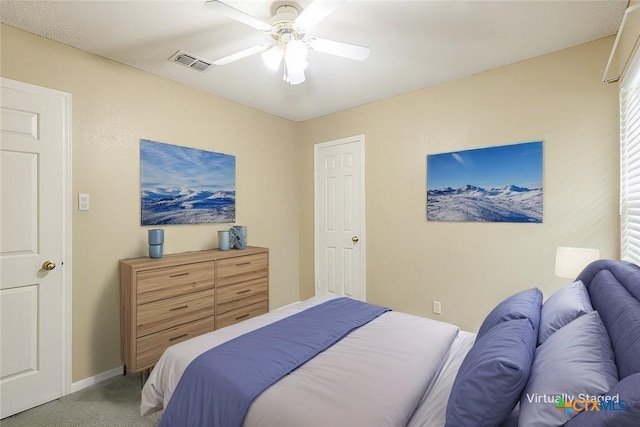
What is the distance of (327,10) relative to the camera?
156cm

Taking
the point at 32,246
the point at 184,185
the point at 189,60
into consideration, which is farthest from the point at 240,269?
the point at 189,60

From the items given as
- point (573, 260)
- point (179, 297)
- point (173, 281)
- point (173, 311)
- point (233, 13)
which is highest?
point (233, 13)

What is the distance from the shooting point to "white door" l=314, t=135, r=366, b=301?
145 inches

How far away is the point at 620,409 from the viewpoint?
2.19 feet

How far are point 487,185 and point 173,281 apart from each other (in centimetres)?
283

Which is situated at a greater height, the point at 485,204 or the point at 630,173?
the point at 630,173

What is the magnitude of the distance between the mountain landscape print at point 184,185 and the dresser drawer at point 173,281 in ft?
1.86

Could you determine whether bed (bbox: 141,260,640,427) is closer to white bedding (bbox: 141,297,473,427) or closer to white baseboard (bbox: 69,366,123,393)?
white bedding (bbox: 141,297,473,427)

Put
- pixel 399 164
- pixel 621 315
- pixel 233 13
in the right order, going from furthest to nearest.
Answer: pixel 399 164, pixel 233 13, pixel 621 315

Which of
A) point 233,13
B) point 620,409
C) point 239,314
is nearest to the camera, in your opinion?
point 620,409

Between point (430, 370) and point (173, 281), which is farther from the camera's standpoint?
point (173, 281)

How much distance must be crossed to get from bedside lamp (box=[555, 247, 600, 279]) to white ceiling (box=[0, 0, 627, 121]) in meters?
1.55

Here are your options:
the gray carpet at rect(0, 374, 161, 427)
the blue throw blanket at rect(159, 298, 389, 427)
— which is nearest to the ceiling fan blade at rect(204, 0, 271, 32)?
the blue throw blanket at rect(159, 298, 389, 427)

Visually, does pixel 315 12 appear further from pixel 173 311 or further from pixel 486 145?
pixel 173 311
